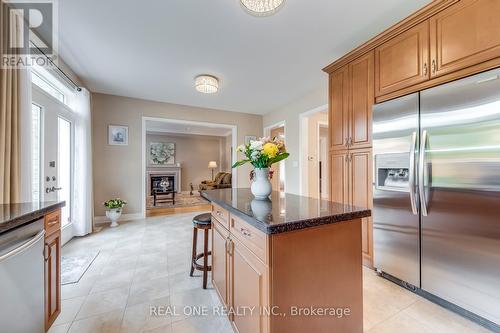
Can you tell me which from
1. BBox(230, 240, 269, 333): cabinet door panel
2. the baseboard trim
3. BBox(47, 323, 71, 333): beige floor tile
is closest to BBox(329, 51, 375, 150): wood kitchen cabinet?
BBox(230, 240, 269, 333): cabinet door panel

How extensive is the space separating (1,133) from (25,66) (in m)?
0.69

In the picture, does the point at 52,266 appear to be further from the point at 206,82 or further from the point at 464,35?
the point at 464,35

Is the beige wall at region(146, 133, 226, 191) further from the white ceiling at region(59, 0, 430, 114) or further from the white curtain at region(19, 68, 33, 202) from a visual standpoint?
the white curtain at region(19, 68, 33, 202)

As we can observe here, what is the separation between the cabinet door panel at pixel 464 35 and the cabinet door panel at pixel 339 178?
1.12 m

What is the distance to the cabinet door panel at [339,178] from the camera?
7.84 ft

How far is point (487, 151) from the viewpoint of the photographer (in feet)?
4.41

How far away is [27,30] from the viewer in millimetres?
1960

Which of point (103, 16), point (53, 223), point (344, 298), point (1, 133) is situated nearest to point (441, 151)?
point (344, 298)

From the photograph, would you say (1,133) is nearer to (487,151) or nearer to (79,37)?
(79,37)

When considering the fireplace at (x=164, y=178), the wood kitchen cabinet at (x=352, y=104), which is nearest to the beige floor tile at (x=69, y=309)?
the wood kitchen cabinet at (x=352, y=104)

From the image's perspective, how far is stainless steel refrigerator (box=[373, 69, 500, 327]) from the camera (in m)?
1.34

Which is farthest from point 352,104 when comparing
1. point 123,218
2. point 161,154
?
point 161,154

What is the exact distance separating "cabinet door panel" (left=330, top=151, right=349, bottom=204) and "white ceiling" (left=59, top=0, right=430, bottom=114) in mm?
1330

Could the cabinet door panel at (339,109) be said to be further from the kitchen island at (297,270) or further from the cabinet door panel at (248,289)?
the cabinet door panel at (248,289)
